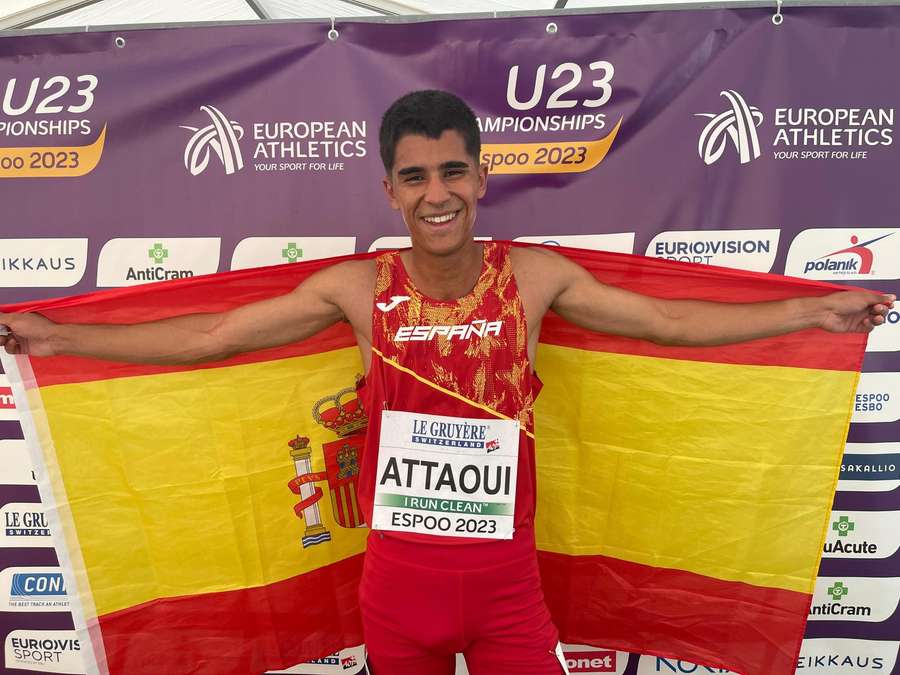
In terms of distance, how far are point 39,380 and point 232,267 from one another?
83cm

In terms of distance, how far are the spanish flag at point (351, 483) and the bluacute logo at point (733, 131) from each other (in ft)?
2.17

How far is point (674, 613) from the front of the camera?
8.42 ft

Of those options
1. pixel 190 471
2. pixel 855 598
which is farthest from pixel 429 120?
pixel 855 598

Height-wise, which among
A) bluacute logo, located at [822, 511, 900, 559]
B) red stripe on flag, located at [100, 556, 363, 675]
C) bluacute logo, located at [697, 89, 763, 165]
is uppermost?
bluacute logo, located at [697, 89, 763, 165]

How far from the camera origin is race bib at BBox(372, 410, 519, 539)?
1919 mm

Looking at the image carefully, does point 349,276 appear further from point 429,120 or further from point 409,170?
point 429,120

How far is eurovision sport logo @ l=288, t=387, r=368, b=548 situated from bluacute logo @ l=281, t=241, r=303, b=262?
62 cm

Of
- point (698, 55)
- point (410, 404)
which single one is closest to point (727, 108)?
point (698, 55)

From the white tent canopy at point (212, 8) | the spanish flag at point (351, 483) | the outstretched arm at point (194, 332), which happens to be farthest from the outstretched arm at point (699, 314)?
the white tent canopy at point (212, 8)

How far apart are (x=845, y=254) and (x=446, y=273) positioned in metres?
1.79

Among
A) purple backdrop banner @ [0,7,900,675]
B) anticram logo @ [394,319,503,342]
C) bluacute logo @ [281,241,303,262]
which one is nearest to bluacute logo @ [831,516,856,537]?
purple backdrop banner @ [0,7,900,675]

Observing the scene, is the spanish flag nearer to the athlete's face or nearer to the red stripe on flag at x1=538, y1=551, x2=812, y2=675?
the red stripe on flag at x1=538, y1=551, x2=812, y2=675

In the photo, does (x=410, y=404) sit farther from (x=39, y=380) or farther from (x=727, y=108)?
(x=727, y=108)

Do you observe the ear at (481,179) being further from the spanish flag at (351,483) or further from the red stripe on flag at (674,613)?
the red stripe on flag at (674,613)
